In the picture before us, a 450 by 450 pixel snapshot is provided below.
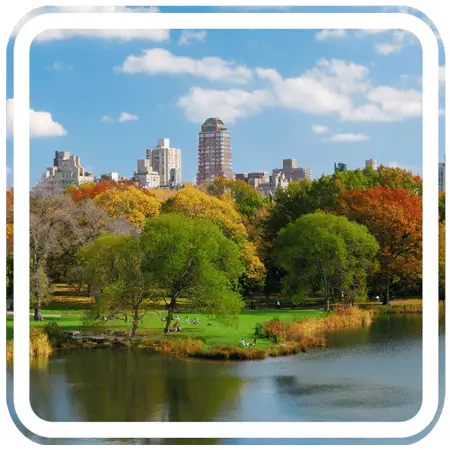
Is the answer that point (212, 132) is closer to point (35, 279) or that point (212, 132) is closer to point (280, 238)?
point (280, 238)

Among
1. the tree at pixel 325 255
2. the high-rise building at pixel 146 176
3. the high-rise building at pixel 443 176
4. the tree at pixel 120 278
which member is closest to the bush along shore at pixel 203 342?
the tree at pixel 120 278

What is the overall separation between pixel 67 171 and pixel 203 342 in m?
2.27

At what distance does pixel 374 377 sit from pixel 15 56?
434cm

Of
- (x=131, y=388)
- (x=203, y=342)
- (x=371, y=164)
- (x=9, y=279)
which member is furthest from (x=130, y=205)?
(x=371, y=164)

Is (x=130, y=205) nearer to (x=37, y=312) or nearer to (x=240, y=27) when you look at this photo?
(x=37, y=312)

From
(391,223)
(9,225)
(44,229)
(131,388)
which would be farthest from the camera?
(391,223)

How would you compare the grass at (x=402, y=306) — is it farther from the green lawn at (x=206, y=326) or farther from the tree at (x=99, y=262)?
the tree at (x=99, y=262)

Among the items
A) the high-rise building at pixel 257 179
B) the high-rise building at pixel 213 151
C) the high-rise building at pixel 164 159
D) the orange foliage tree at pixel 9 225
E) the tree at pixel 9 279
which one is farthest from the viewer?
the high-rise building at pixel 257 179

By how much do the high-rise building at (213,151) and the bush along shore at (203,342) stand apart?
5.47 ft

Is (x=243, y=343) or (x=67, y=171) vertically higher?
(x=67, y=171)

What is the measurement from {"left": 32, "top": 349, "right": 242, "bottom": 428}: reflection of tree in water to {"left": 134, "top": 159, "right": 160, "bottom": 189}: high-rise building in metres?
1.74

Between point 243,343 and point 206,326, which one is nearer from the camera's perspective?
point 243,343

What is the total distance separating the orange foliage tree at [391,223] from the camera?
8.27 meters

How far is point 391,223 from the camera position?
852cm
